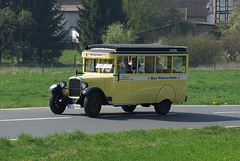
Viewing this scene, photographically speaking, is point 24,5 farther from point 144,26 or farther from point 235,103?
point 235,103

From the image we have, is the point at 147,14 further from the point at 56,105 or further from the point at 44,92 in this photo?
the point at 56,105

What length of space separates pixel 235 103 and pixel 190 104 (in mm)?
2317

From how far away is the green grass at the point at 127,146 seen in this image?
1002cm

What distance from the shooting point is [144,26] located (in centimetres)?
8006

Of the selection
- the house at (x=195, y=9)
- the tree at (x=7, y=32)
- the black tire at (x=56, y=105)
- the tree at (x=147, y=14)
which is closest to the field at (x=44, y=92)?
the black tire at (x=56, y=105)

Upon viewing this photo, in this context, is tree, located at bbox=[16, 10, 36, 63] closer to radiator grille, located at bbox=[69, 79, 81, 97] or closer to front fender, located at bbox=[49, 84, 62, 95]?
front fender, located at bbox=[49, 84, 62, 95]

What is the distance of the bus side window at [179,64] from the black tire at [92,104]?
10.7 feet

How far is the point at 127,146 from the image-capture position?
11.1 metres

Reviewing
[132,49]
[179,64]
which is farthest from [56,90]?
[179,64]

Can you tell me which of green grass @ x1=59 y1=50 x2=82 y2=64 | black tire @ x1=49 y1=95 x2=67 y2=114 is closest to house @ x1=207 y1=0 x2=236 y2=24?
green grass @ x1=59 y1=50 x2=82 y2=64

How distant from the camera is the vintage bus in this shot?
54.1ft

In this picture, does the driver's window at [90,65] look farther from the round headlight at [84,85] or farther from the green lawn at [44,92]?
the green lawn at [44,92]

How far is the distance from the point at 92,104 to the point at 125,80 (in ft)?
4.73

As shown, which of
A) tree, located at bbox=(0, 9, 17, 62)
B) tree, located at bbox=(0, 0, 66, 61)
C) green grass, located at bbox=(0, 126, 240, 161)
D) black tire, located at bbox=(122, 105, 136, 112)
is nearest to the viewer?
green grass, located at bbox=(0, 126, 240, 161)
